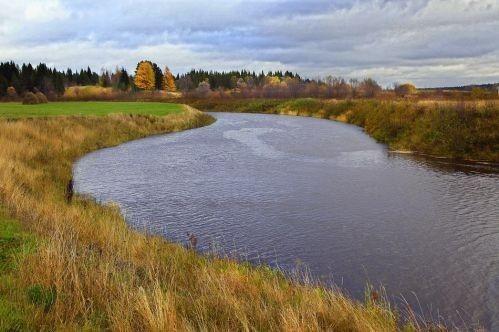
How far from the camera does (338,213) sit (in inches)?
647

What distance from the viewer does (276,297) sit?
306 inches

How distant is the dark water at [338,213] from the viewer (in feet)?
35.6

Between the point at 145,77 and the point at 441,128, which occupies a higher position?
the point at 145,77

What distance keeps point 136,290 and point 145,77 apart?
137m

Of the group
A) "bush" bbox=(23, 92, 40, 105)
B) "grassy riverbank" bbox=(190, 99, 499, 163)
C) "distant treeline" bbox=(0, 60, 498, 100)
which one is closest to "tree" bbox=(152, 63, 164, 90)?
"distant treeline" bbox=(0, 60, 498, 100)

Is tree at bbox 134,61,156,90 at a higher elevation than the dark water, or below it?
higher

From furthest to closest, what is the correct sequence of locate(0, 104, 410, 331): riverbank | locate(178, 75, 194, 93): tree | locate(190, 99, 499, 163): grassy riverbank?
locate(178, 75, 194, 93): tree → locate(190, 99, 499, 163): grassy riverbank → locate(0, 104, 410, 331): riverbank

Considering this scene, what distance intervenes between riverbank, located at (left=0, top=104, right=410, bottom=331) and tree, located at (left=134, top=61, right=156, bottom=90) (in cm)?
13025

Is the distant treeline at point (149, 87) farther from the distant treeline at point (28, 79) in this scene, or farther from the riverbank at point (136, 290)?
the riverbank at point (136, 290)

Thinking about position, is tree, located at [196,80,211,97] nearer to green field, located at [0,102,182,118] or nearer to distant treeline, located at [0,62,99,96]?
distant treeline, located at [0,62,99,96]

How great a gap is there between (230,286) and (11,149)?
18.0 meters

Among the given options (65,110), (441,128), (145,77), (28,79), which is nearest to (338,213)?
(441,128)

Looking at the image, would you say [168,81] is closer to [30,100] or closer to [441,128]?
[30,100]

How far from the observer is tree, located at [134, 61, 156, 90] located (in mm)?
137875
